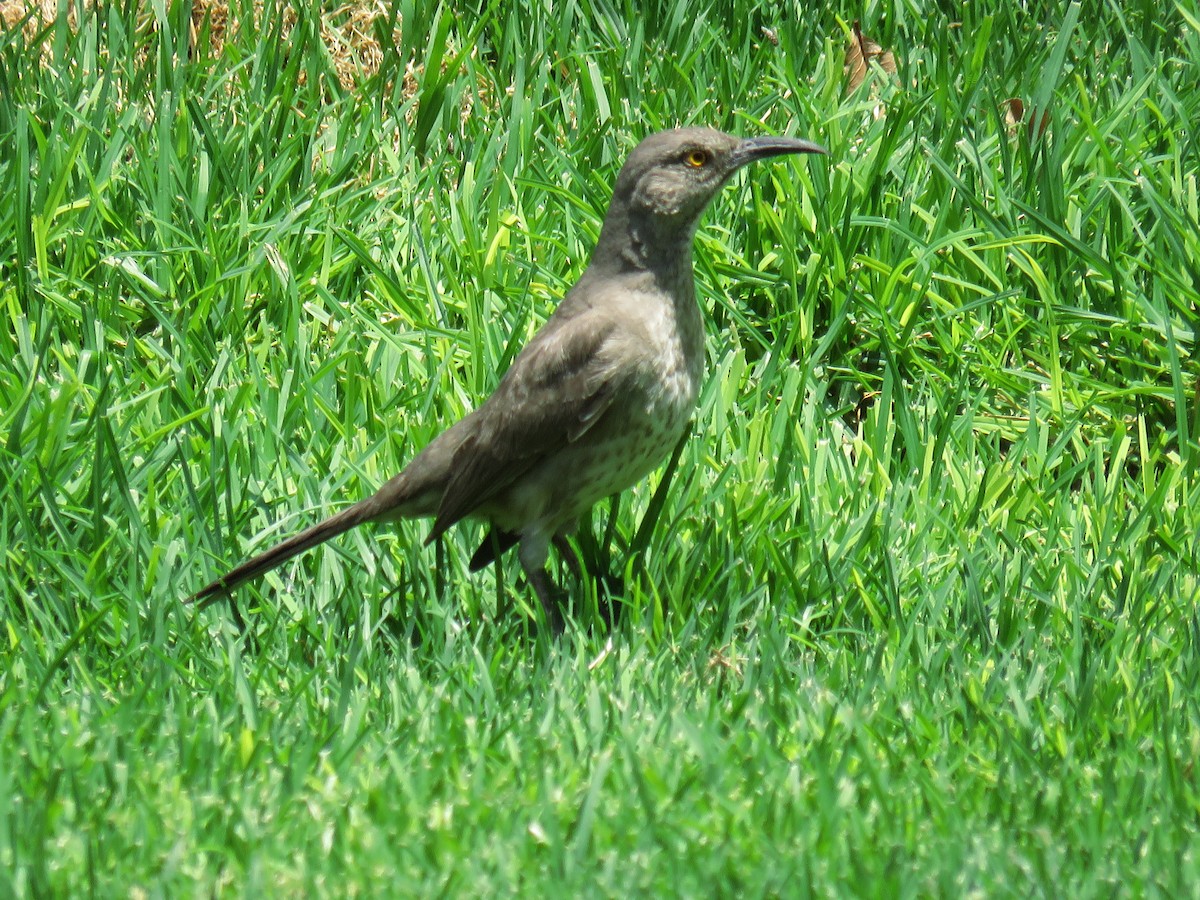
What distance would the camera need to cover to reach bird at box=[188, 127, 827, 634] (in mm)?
4473

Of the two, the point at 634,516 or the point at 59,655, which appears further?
the point at 634,516

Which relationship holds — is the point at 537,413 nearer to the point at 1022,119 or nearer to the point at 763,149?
the point at 763,149

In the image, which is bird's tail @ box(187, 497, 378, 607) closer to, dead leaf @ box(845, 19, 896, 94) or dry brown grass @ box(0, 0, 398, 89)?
dry brown grass @ box(0, 0, 398, 89)

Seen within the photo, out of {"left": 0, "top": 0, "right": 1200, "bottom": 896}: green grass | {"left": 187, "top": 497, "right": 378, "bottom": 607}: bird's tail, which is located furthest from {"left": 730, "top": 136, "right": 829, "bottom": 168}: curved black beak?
{"left": 187, "top": 497, "right": 378, "bottom": 607}: bird's tail

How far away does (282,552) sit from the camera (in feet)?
Result: 14.1

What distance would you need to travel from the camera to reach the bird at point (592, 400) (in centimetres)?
447

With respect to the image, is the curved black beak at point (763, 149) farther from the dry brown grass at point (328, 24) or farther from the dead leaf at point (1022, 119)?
the dry brown grass at point (328, 24)

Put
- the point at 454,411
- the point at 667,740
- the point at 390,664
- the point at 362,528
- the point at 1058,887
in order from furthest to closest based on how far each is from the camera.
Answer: the point at 454,411 → the point at 362,528 → the point at 390,664 → the point at 667,740 → the point at 1058,887

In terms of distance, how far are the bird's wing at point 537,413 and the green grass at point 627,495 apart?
0.94 feet

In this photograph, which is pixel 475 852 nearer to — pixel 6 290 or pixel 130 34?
pixel 6 290

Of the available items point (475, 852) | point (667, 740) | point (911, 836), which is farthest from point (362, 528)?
point (911, 836)

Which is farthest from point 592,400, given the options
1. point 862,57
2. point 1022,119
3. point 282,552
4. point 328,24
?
point 328,24

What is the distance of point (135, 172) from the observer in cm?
614

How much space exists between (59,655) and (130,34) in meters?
3.94
